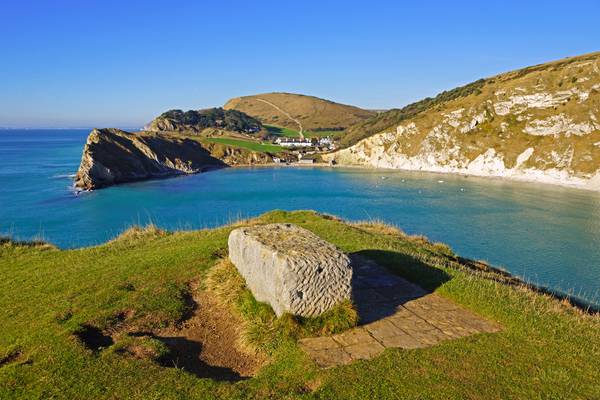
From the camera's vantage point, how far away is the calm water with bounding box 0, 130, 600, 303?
3584 cm

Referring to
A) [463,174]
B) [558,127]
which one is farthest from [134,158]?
[558,127]

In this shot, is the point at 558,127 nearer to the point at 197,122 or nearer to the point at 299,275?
the point at 299,275

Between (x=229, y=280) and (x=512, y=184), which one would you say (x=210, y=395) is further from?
(x=512, y=184)

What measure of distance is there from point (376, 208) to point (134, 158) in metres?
64.0

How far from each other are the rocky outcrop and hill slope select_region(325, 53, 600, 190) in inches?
1973

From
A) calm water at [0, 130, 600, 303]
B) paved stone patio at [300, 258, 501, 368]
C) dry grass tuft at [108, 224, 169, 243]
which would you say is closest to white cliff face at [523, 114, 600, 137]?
calm water at [0, 130, 600, 303]

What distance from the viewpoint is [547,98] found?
89.3 m

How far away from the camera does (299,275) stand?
8.41 m

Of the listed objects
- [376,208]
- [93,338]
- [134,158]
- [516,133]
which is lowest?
[376,208]

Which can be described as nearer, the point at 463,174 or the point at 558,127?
the point at 558,127

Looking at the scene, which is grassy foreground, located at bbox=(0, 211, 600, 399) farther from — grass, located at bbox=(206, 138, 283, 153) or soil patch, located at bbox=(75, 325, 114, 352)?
grass, located at bbox=(206, 138, 283, 153)

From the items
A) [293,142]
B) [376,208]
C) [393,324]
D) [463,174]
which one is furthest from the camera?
[293,142]

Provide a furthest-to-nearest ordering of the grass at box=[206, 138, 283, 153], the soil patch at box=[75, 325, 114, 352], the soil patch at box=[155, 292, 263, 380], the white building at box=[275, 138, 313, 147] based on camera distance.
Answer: the white building at box=[275, 138, 313, 147] → the grass at box=[206, 138, 283, 153] → the soil patch at box=[75, 325, 114, 352] → the soil patch at box=[155, 292, 263, 380]

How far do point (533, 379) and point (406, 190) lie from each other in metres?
70.6
